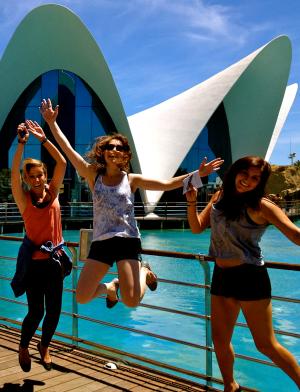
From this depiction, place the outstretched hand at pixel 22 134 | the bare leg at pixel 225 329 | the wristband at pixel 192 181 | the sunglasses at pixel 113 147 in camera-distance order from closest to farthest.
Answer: the bare leg at pixel 225 329, the wristband at pixel 192 181, the sunglasses at pixel 113 147, the outstretched hand at pixel 22 134

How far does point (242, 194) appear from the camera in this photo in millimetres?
2193

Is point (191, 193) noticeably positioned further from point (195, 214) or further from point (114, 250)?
point (114, 250)

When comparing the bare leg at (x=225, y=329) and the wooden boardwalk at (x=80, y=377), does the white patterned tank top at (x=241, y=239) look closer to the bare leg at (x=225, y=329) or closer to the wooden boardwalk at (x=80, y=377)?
the bare leg at (x=225, y=329)

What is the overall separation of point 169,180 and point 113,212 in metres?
0.35

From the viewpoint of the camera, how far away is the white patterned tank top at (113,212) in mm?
2498

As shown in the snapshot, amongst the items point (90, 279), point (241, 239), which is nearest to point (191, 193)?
point (241, 239)

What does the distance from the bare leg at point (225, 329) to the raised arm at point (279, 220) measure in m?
0.43

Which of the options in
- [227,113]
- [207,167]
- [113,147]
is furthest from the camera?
[227,113]

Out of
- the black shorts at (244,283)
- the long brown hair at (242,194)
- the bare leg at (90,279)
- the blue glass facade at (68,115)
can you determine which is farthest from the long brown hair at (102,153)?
the blue glass facade at (68,115)

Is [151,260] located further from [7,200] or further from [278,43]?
[278,43]

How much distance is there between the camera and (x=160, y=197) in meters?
26.1

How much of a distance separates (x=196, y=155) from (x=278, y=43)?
8236 millimetres

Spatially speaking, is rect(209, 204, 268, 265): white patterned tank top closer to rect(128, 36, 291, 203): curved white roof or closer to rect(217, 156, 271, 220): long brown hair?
rect(217, 156, 271, 220): long brown hair

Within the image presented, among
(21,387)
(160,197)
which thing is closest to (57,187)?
(21,387)
